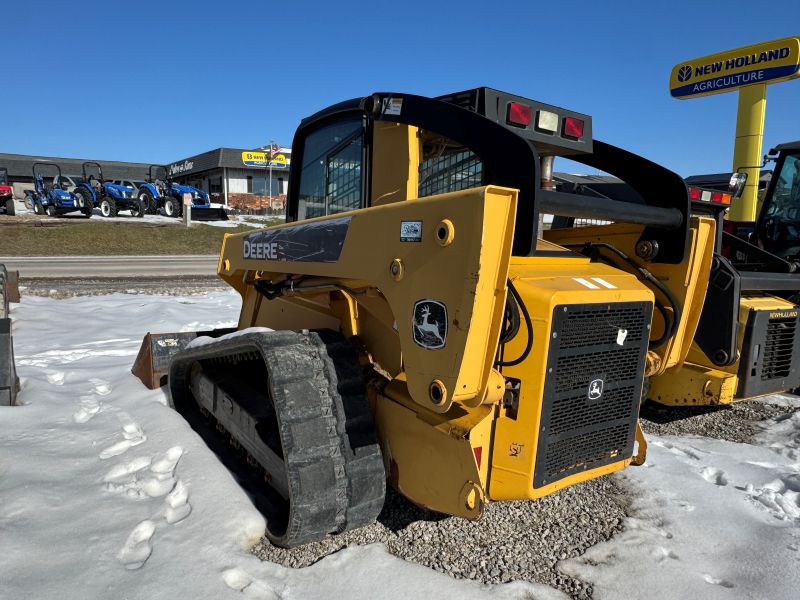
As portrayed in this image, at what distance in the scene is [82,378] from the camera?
4.64 meters

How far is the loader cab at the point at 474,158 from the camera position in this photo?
7.20ft

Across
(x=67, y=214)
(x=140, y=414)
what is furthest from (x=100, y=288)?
(x=67, y=214)

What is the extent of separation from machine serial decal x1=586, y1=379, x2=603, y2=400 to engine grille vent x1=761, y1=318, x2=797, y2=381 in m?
2.55

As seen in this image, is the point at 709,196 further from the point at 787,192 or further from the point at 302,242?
the point at 302,242

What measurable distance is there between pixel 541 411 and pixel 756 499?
1.80 metres

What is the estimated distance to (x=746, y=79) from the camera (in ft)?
47.4

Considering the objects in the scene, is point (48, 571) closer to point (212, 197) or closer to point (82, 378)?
point (82, 378)

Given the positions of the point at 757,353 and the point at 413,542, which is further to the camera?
the point at 757,353

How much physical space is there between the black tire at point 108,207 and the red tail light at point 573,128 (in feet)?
85.1

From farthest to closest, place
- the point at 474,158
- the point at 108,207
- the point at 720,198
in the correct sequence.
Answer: the point at 108,207 → the point at 720,198 → the point at 474,158

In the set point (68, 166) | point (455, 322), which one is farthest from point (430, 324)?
point (68, 166)

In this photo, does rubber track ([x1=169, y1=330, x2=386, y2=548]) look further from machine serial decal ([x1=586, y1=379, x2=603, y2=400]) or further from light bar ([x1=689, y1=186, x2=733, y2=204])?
light bar ([x1=689, y1=186, x2=733, y2=204])

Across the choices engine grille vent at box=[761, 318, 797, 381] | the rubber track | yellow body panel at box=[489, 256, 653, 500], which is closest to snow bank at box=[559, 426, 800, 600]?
yellow body panel at box=[489, 256, 653, 500]

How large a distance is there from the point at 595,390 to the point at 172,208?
88.1ft
